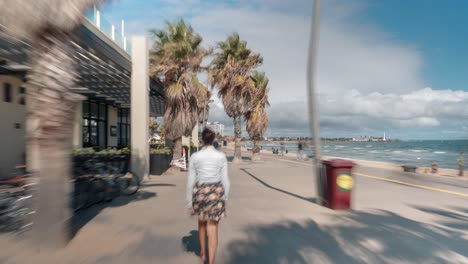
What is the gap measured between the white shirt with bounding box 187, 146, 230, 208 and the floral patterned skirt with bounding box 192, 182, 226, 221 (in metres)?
0.06

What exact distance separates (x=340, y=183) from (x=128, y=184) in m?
5.45

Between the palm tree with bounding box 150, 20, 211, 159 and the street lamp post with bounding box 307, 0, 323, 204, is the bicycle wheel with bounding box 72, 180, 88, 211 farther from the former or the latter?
the palm tree with bounding box 150, 20, 211, 159

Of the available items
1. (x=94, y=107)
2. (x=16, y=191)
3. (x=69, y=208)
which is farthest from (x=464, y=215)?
(x=94, y=107)

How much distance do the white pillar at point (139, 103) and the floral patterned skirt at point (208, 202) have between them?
319 inches

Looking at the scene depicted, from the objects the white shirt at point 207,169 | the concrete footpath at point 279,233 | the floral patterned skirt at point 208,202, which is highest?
the white shirt at point 207,169

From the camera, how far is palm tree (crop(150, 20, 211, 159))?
43.9ft

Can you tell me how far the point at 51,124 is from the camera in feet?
12.9

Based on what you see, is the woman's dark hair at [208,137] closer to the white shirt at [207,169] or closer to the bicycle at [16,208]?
the white shirt at [207,169]

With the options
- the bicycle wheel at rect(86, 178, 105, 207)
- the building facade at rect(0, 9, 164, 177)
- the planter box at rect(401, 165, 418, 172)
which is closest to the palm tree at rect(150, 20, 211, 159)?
the building facade at rect(0, 9, 164, 177)

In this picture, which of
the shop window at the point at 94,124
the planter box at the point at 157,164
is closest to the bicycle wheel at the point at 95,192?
the planter box at the point at 157,164

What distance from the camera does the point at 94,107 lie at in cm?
1897

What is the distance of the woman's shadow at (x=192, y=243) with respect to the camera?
14.5ft

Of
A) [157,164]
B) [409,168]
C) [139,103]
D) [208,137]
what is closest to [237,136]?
[157,164]

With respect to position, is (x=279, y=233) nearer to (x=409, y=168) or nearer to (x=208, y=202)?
(x=208, y=202)
